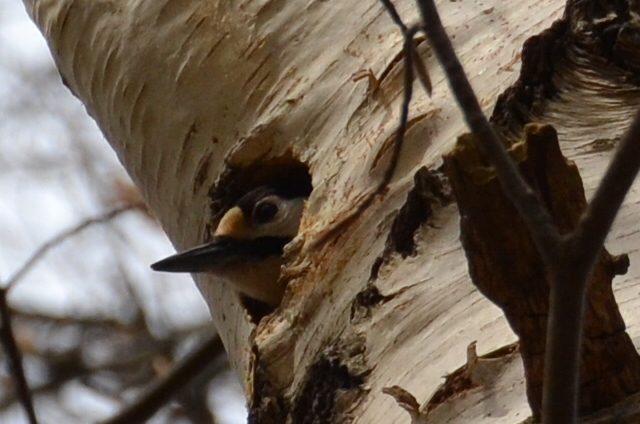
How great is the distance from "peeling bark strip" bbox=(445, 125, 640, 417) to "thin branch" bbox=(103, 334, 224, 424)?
176 centimetres

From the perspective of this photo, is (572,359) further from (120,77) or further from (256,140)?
(120,77)

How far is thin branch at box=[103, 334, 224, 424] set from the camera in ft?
8.50

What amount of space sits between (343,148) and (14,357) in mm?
833

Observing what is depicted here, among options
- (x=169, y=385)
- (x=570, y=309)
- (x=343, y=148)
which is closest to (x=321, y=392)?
(x=343, y=148)

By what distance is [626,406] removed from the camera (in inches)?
38.5

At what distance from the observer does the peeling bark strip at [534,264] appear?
36.0 inches

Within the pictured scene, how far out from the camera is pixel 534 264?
940mm

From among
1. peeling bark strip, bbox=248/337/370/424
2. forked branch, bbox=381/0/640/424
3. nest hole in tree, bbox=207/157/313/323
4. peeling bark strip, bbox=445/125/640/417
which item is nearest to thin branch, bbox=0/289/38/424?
nest hole in tree, bbox=207/157/313/323

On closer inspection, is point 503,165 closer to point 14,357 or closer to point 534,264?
point 534,264

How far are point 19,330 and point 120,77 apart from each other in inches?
88.9

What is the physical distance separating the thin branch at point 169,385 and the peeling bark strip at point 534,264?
1.76m

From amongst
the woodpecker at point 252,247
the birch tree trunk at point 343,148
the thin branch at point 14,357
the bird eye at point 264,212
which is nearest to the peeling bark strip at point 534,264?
the birch tree trunk at point 343,148

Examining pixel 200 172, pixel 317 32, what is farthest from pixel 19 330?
pixel 317 32

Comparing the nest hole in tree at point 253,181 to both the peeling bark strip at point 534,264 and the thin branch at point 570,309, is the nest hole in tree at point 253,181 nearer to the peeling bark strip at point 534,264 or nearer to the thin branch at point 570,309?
the peeling bark strip at point 534,264
